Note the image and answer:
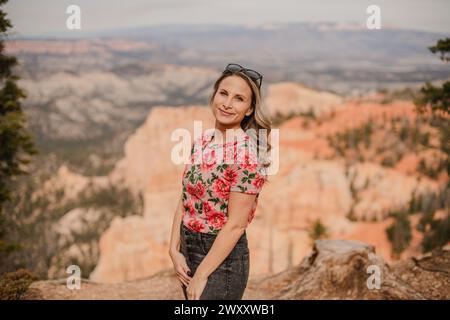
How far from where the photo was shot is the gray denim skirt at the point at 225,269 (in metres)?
2.33

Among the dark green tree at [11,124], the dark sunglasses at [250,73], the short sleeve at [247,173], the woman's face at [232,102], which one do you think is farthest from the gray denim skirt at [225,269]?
the dark green tree at [11,124]

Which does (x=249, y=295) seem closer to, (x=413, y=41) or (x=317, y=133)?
(x=317, y=133)

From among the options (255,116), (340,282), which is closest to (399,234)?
(340,282)

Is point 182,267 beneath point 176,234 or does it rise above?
beneath

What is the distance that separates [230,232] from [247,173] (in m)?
0.30

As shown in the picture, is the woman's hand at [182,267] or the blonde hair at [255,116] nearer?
the blonde hair at [255,116]

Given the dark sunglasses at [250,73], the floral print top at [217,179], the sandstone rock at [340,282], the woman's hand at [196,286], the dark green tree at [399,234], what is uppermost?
the dark sunglasses at [250,73]

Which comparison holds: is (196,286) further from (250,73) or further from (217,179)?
(250,73)

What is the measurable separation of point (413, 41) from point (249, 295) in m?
148

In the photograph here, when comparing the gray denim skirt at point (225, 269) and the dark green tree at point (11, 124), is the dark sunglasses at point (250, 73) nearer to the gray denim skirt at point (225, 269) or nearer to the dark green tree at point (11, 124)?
the gray denim skirt at point (225, 269)

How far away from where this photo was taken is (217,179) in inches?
89.1

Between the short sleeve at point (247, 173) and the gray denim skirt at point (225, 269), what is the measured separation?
0.33 meters

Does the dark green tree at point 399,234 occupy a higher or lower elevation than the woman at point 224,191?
lower

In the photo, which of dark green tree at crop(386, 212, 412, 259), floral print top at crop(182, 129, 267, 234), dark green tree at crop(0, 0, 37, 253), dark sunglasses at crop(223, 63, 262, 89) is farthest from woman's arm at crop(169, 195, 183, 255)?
Result: dark green tree at crop(386, 212, 412, 259)
